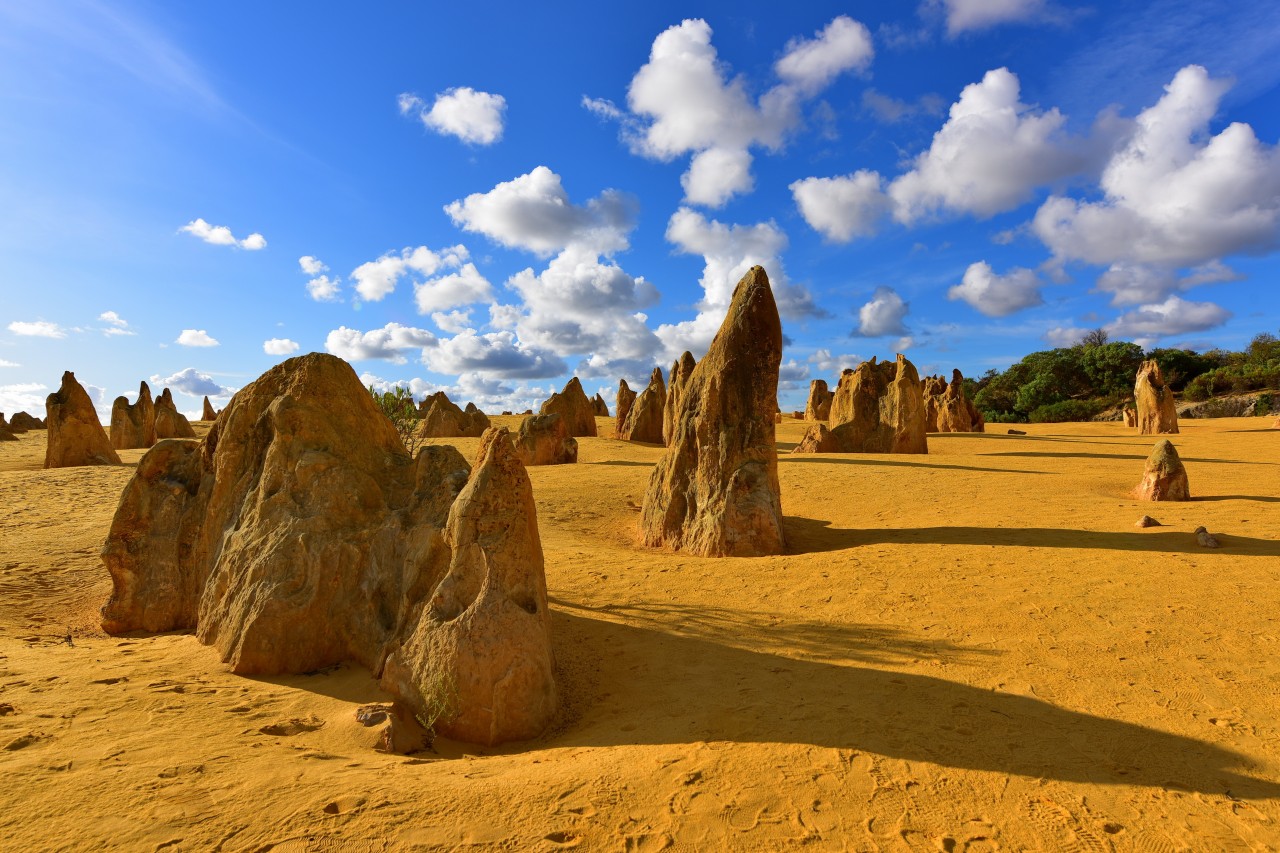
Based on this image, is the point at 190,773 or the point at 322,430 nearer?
the point at 190,773

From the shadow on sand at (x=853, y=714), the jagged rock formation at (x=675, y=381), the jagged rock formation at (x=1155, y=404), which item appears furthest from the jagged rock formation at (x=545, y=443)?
the jagged rock formation at (x=1155, y=404)

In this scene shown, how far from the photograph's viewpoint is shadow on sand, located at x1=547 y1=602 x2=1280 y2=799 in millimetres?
3742

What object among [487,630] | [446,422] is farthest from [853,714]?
[446,422]

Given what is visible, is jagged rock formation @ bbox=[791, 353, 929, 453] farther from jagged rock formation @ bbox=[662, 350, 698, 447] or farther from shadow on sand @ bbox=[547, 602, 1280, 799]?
shadow on sand @ bbox=[547, 602, 1280, 799]

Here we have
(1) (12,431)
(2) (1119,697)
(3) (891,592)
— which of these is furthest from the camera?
(1) (12,431)

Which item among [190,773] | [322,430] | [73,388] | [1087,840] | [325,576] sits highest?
Result: [73,388]

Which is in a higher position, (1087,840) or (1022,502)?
(1022,502)

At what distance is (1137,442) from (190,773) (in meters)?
26.8

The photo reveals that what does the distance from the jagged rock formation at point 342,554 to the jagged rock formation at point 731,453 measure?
14.4 feet

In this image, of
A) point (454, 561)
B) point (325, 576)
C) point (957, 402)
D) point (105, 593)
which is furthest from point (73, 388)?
point (957, 402)

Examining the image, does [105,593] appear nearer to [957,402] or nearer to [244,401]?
[244,401]

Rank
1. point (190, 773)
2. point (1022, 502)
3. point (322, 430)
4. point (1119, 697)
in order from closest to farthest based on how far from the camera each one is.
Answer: point (190, 773), point (1119, 697), point (322, 430), point (1022, 502)

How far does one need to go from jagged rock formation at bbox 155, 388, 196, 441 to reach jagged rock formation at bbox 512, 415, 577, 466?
17.1 metres

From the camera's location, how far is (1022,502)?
11.6 meters
